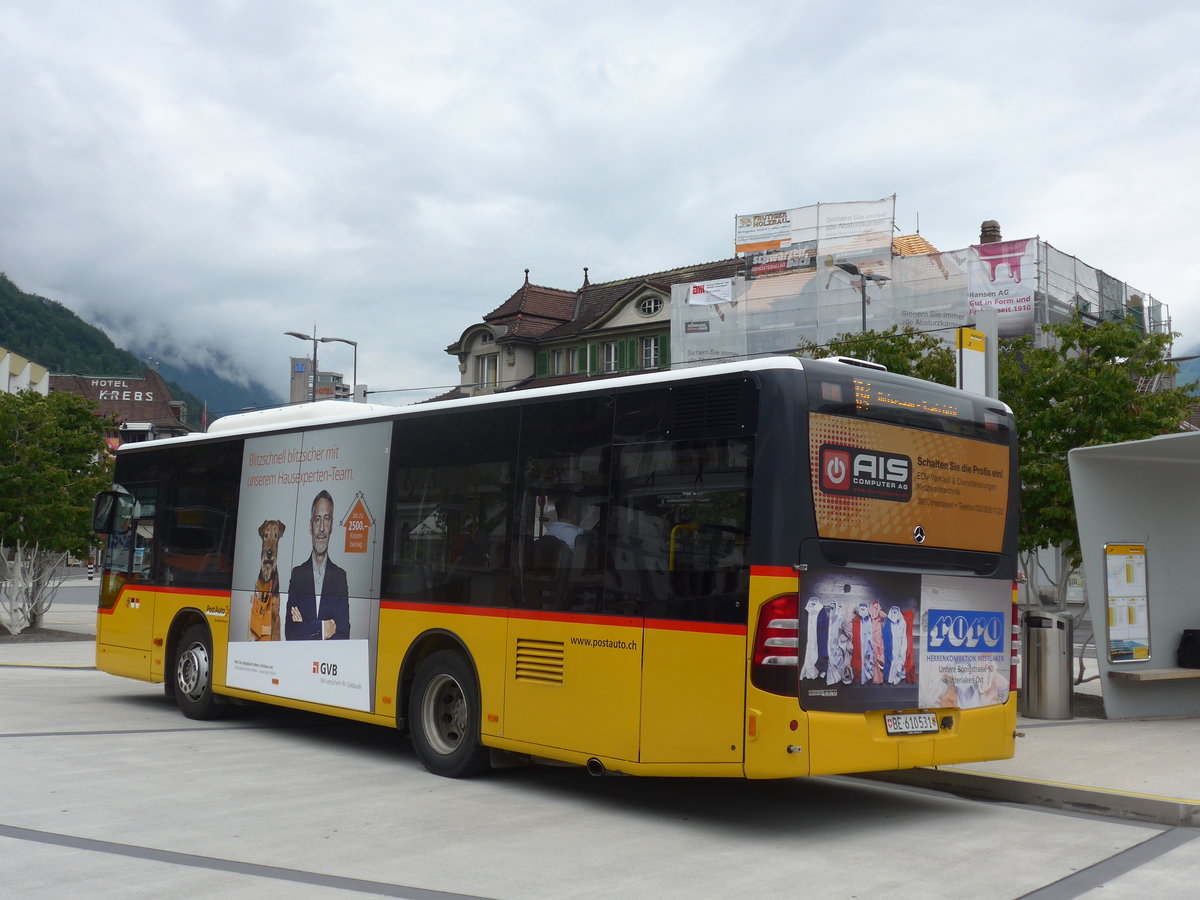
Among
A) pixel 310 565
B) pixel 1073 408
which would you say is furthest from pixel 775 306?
pixel 310 565

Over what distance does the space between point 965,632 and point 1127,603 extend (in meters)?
6.08

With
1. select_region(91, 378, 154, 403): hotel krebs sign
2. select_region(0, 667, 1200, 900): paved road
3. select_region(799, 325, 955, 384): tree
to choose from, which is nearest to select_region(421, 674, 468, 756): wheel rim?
select_region(0, 667, 1200, 900): paved road

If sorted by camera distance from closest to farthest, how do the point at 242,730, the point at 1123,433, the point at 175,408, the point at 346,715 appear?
the point at 346,715 → the point at 242,730 → the point at 1123,433 → the point at 175,408

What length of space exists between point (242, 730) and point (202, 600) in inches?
57.4

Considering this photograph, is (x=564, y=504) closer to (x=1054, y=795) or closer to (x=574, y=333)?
(x=1054, y=795)

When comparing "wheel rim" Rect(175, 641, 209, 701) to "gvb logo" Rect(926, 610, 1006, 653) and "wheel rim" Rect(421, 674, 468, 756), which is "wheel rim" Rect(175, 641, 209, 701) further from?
"gvb logo" Rect(926, 610, 1006, 653)

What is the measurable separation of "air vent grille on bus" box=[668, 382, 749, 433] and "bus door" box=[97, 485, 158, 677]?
8.04m

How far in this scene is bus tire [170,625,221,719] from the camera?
42.3 feet

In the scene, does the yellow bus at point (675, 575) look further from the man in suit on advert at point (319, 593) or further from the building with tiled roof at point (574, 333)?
the building with tiled roof at point (574, 333)

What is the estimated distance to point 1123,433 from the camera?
15.1 m

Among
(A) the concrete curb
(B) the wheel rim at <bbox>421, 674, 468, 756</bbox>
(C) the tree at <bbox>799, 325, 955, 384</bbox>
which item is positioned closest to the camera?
(A) the concrete curb

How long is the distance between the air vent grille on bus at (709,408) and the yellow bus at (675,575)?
0.02 metres

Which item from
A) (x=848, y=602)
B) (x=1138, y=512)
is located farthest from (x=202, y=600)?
(x=1138, y=512)

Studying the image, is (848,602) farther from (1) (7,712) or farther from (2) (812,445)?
(1) (7,712)
